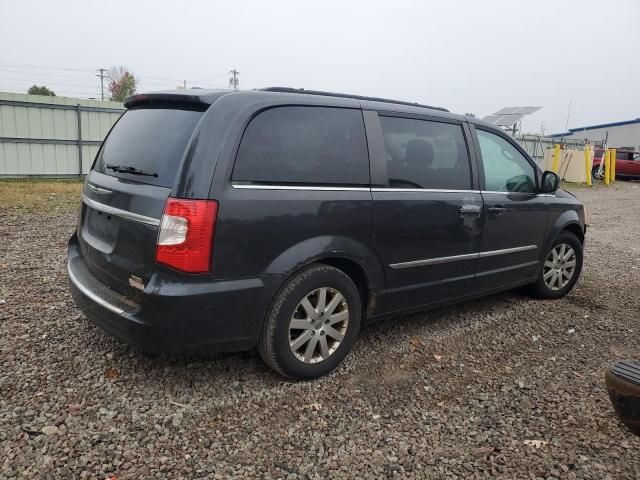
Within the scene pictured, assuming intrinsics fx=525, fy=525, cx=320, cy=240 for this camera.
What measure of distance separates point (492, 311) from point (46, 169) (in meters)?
13.0

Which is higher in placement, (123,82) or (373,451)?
(123,82)

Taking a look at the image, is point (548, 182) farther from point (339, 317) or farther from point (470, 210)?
point (339, 317)

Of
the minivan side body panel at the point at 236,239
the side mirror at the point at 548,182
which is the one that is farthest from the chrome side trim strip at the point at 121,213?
the side mirror at the point at 548,182

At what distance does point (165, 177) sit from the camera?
285 centimetres

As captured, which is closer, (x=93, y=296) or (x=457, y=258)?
(x=93, y=296)

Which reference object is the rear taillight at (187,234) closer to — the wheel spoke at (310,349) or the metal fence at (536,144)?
the wheel spoke at (310,349)

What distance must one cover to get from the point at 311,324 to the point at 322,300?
16cm

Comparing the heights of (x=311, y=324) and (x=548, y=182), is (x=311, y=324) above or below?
below

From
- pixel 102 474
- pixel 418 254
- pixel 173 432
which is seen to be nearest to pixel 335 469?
pixel 173 432

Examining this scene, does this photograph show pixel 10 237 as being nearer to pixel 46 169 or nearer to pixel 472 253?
pixel 472 253

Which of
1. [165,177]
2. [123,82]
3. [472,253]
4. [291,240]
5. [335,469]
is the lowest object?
[335,469]

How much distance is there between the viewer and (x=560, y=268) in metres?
5.16

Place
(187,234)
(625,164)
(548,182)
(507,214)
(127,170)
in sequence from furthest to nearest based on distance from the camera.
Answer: (625,164), (548,182), (507,214), (127,170), (187,234)

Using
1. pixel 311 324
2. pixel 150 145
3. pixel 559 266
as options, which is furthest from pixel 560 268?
pixel 150 145
